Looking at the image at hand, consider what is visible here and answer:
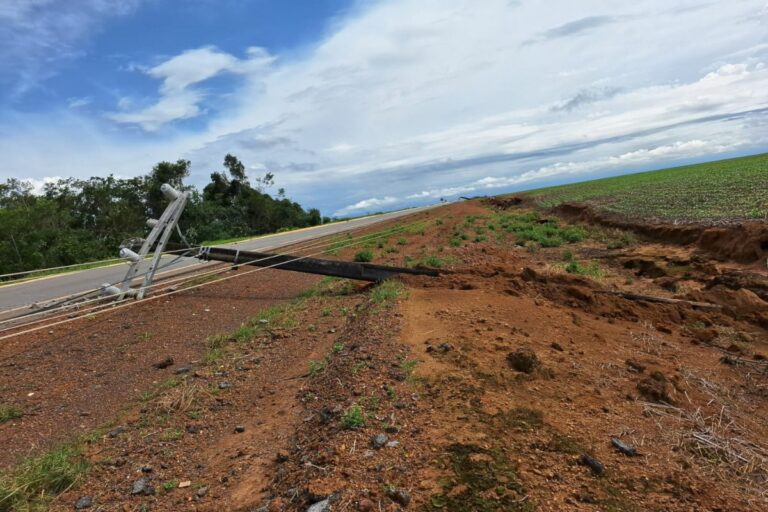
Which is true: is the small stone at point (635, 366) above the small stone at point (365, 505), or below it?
below

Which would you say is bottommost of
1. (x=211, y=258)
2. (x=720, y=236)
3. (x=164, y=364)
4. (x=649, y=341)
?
(x=649, y=341)

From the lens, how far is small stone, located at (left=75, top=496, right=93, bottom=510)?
3.30 meters

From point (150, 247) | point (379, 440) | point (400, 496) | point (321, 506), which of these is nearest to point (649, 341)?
point (379, 440)

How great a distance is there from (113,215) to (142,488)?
35.3m

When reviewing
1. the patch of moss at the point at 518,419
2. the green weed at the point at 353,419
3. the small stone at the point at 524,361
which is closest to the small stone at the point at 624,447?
the patch of moss at the point at 518,419

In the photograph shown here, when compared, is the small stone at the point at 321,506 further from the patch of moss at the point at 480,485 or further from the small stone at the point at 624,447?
the small stone at the point at 624,447

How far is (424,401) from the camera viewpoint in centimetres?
400

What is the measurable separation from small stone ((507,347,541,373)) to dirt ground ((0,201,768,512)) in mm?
27

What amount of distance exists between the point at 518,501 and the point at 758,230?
1171 cm

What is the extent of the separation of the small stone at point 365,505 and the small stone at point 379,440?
61 cm

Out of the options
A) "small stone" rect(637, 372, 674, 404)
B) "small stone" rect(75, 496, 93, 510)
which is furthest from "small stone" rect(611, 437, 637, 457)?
"small stone" rect(75, 496, 93, 510)

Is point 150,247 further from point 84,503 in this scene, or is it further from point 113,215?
point 113,215

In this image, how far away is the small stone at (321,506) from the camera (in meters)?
2.69

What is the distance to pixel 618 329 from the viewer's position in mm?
6566
